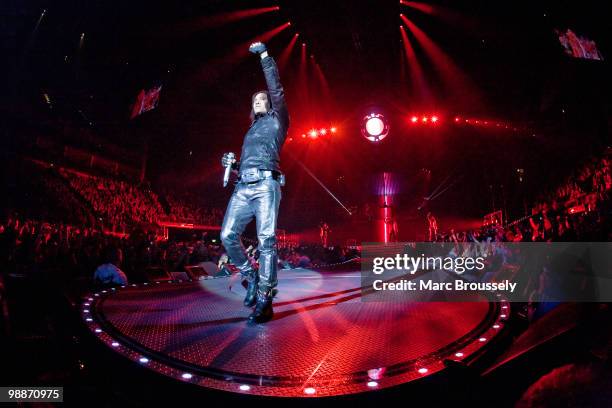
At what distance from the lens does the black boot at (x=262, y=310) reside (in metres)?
2.25

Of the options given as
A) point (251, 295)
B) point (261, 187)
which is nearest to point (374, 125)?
point (261, 187)

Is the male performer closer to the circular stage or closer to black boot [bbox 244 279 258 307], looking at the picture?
black boot [bbox 244 279 258 307]

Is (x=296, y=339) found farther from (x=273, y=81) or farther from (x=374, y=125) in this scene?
(x=374, y=125)

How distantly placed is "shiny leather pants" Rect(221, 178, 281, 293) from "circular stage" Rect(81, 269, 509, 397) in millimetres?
346

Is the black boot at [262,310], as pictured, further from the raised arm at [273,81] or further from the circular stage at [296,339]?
the raised arm at [273,81]

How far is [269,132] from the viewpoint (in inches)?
111

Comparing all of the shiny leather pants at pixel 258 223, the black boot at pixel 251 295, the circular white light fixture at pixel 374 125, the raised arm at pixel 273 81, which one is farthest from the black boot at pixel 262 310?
the circular white light fixture at pixel 374 125

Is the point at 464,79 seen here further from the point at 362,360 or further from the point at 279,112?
the point at 362,360

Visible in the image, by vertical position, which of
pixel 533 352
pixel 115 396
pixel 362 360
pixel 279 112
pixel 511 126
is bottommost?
pixel 115 396

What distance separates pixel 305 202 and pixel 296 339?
21664 millimetres

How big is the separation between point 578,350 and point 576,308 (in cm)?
36

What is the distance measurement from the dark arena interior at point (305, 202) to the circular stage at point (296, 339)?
0.7 inches

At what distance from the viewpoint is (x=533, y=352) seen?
134cm

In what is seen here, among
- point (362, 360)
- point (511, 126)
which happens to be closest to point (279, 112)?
point (362, 360)
